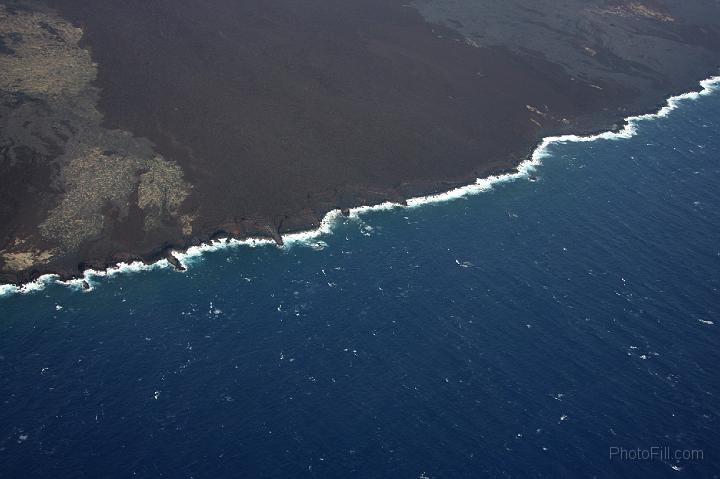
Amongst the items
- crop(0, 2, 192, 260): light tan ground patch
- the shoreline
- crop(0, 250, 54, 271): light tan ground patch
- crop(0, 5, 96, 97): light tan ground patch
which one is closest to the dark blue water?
the shoreline

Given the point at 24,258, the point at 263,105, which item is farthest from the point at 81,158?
the point at 263,105

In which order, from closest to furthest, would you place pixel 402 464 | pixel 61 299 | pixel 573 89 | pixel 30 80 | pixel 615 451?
pixel 402 464 < pixel 615 451 < pixel 61 299 < pixel 30 80 < pixel 573 89

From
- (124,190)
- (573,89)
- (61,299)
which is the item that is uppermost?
(573,89)

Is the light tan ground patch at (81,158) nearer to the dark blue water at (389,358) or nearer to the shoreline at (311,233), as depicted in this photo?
the shoreline at (311,233)

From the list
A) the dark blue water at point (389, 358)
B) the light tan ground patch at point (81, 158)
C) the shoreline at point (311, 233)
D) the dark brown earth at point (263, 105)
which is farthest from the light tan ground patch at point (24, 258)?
the dark blue water at point (389, 358)

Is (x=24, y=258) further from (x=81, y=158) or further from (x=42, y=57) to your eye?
(x=42, y=57)

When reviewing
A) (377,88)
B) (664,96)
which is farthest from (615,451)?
(664,96)

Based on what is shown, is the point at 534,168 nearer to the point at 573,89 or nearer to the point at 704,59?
the point at 573,89

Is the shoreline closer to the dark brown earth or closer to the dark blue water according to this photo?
the dark brown earth
